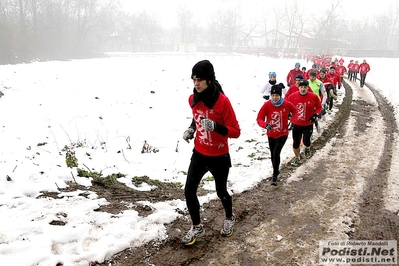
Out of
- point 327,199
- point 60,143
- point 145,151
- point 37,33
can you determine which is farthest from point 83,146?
point 37,33

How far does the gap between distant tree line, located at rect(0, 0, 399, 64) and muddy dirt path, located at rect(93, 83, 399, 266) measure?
38.8 m

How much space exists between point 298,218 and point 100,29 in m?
75.9

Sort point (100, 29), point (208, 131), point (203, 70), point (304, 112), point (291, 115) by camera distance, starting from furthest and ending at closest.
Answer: point (100, 29)
point (304, 112)
point (291, 115)
point (208, 131)
point (203, 70)

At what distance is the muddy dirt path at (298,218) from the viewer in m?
3.72

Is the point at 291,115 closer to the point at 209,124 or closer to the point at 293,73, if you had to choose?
the point at 209,124

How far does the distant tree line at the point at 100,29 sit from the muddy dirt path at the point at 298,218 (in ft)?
127

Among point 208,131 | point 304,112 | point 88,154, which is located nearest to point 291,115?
point 304,112

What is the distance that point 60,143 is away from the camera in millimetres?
8570

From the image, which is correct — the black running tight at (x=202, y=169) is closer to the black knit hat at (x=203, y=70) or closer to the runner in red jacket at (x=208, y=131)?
the runner in red jacket at (x=208, y=131)

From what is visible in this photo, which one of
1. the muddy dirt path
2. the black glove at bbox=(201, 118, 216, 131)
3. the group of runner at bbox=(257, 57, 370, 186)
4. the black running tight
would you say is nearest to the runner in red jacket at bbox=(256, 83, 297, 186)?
the group of runner at bbox=(257, 57, 370, 186)

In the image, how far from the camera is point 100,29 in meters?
71.1

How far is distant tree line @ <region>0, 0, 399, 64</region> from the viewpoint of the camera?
140ft

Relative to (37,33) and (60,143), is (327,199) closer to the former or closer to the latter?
(60,143)

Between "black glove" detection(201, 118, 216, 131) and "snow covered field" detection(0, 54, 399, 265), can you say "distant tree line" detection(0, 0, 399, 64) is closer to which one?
"snow covered field" detection(0, 54, 399, 265)
